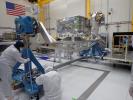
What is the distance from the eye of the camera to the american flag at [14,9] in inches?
283

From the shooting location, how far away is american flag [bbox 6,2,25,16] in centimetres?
720

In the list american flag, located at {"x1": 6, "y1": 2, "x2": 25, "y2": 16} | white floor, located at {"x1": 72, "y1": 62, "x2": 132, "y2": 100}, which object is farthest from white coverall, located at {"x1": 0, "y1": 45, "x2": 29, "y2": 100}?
american flag, located at {"x1": 6, "y1": 2, "x2": 25, "y2": 16}

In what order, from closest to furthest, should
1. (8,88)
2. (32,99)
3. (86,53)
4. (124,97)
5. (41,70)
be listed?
(8,88)
(32,99)
(124,97)
(41,70)
(86,53)

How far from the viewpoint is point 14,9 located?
7480 millimetres

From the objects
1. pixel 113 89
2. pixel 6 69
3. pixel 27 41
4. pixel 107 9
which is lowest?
pixel 113 89

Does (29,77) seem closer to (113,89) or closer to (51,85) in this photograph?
(51,85)

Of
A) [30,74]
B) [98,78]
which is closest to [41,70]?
[30,74]

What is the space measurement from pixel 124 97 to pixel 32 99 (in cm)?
173

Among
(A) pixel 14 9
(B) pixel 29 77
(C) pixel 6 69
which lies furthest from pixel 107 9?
(C) pixel 6 69

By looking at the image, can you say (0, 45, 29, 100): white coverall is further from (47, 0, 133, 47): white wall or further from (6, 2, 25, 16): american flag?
(47, 0, 133, 47): white wall

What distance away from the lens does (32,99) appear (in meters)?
2.19

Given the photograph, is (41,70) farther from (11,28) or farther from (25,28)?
(11,28)

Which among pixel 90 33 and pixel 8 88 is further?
pixel 90 33

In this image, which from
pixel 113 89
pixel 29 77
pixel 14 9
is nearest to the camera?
pixel 29 77
